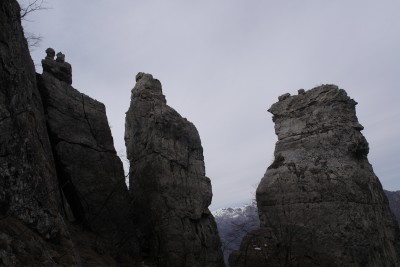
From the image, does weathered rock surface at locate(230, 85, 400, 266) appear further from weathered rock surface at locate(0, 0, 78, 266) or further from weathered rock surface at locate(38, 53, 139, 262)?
weathered rock surface at locate(0, 0, 78, 266)

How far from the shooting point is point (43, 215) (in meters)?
6.75

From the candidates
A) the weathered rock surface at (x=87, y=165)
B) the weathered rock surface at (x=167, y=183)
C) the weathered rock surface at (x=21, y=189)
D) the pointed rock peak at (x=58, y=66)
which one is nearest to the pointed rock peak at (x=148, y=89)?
the weathered rock surface at (x=167, y=183)

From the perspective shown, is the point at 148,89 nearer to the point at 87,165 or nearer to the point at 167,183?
the point at 167,183

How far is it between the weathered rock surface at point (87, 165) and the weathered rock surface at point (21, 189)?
5.21 metres

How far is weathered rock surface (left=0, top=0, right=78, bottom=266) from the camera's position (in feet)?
18.4

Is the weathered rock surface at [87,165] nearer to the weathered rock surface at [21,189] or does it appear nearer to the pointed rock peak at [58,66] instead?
the pointed rock peak at [58,66]

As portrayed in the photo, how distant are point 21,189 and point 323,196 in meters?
13.2

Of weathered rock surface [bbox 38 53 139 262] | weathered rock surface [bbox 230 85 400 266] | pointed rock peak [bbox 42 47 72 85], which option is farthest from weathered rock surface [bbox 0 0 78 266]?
weathered rock surface [bbox 230 85 400 266]

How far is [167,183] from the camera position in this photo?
1576 centimetres

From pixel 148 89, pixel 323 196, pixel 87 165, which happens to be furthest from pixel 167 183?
pixel 323 196

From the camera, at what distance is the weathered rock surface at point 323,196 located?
15.2 meters

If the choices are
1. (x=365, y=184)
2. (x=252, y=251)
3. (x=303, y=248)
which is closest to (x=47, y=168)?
(x=252, y=251)

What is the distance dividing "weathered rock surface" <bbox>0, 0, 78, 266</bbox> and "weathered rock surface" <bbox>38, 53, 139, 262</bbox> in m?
5.21

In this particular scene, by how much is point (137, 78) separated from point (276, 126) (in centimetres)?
811
